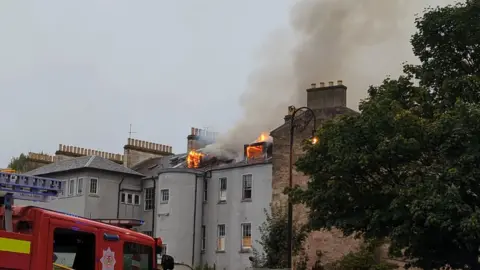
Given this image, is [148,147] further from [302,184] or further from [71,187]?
[302,184]

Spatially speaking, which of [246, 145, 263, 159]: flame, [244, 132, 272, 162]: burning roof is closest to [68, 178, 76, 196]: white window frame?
[244, 132, 272, 162]: burning roof

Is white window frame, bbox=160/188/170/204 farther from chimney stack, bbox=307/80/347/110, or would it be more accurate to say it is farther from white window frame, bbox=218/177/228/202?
chimney stack, bbox=307/80/347/110

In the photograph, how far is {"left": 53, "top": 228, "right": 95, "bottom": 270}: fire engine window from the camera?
24.6 feet

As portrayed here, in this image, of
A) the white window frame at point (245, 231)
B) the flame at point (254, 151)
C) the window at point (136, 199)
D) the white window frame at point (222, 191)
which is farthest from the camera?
the window at point (136, 199)

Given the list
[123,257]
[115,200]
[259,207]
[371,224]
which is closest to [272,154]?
[259,207]

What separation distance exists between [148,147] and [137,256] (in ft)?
132

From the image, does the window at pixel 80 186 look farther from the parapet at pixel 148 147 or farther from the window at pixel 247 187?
the window at pixel 247 187

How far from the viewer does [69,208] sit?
42.0 meters

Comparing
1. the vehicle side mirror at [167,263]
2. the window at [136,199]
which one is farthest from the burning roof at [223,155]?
the vehicle side mirror at [167,263]

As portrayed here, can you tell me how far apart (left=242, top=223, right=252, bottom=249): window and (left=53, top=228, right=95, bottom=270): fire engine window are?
97.2ft

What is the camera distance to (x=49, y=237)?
7152mm

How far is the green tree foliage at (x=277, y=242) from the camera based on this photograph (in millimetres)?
32531

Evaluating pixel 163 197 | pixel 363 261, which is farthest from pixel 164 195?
pixel 363 261

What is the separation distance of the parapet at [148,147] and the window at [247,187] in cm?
1224
